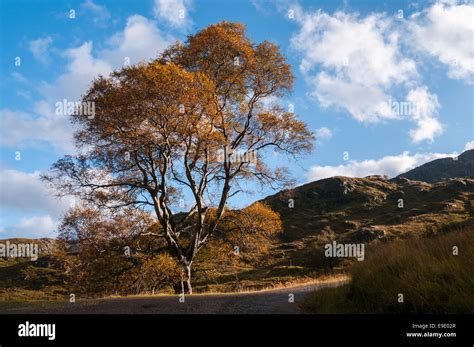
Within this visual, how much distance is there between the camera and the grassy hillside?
882 cm

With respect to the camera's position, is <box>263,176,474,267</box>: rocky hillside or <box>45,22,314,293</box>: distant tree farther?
<box>263,176,474,267</box>: rocky hillside

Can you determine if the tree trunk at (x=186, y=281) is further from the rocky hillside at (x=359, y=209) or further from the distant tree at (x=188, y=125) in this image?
the rocky hillside at (x=359, y=209)

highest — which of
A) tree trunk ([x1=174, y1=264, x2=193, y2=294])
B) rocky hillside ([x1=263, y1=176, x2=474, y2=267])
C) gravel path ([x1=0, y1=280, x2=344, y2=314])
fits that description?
rocky hillside ([x1=263, y1=176, x2=474, y2=267])

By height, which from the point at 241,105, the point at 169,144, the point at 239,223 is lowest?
the point at 239,223

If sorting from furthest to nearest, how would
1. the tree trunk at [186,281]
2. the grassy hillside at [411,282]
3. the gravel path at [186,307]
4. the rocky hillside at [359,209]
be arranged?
the rocky hillside at [359,209] < the tree trunk at [186,281] < the gravel path at [186,307] < the grassy hillside at [411,282]

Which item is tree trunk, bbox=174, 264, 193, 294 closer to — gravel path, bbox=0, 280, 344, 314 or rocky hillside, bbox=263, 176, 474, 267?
gravel path, bbox=0, 280, 344, 314

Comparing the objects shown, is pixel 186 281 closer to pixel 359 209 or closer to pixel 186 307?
pixel 186 307

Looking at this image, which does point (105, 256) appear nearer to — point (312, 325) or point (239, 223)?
point (239, 223)

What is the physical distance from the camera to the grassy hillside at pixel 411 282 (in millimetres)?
8820

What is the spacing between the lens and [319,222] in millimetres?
113500

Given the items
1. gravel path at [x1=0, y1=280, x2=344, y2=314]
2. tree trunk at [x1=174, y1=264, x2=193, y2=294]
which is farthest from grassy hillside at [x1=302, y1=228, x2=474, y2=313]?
tree trunk at [x1=174, y1=264, x2=193, y2=294]

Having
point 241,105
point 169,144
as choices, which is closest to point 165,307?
point 169,144

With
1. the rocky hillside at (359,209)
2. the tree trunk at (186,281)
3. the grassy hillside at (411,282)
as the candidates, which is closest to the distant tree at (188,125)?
the tree trunk at (186,281)

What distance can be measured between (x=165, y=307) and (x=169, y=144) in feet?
36.5
